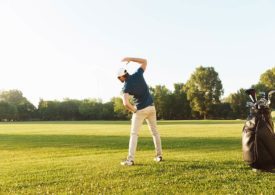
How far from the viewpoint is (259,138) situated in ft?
33.0

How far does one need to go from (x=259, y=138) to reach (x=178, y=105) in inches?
4433

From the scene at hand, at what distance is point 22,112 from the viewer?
137875 mm

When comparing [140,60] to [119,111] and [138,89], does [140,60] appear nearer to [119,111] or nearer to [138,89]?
[138,89]

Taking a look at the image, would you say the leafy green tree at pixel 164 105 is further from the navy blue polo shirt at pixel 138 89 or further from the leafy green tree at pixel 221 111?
the navy blue polo shirt at pixel 138 89

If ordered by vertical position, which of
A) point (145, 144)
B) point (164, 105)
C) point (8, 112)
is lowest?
point (145, 144)

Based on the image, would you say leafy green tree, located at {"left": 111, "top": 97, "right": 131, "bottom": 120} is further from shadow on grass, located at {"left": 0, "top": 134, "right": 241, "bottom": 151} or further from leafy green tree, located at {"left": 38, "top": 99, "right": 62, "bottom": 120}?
shadow on grass, located at {"left": 0, "top": 134, "right": 241, "bottom": 151}

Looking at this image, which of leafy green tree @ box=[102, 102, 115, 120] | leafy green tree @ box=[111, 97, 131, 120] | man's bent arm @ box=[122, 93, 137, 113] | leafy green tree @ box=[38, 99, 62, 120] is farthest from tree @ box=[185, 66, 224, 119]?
man's bent arm @ box=[122, 93, 137, 113]

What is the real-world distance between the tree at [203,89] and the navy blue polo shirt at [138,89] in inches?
4083

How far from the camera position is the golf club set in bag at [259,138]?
33.0 ft

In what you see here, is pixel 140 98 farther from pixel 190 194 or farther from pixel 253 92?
pixel 190 194

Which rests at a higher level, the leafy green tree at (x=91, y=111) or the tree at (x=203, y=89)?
the tree at (x=203, y=89)

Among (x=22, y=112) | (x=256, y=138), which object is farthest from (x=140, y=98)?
(x=22, y=112)

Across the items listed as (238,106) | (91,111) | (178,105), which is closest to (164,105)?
(178,105)

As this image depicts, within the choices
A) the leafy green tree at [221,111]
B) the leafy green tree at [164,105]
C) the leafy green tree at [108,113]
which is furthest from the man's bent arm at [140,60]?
the leafy green tree at [108,113]
